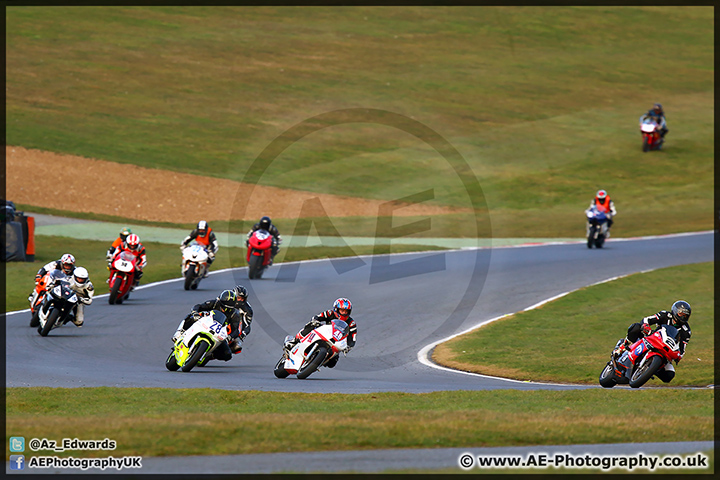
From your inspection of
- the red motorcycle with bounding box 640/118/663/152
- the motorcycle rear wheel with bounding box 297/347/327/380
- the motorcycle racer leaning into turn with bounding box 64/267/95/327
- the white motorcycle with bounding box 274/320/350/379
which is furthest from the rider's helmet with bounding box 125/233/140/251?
the red motorcycle with bounding box 640/118/663/152

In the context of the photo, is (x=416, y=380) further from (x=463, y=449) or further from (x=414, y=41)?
(x=414, y=41)

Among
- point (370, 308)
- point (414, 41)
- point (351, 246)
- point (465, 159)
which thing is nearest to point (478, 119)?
point (465, 159)

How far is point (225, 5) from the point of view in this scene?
88.3 metres

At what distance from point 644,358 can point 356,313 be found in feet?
31.5

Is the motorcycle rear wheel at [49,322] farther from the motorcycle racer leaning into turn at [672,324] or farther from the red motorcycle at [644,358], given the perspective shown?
the motorcycle racer leaning into turn at [672,324]

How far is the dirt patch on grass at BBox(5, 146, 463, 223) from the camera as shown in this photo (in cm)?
4422

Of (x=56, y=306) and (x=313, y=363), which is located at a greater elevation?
(x=56, y=306)

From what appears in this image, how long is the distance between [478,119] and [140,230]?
32.4 m

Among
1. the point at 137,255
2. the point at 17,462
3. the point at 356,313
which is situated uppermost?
the point at 137,255

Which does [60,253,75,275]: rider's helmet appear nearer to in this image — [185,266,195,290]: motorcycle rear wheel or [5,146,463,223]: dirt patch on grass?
[185,266,195,290]: motorcycle rear wheel

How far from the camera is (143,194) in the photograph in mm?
46781

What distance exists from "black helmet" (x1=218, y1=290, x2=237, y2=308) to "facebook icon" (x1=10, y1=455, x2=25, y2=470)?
23.0ft

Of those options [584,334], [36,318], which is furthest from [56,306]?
[584,334]

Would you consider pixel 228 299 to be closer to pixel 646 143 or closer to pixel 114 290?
pixel 114 290
